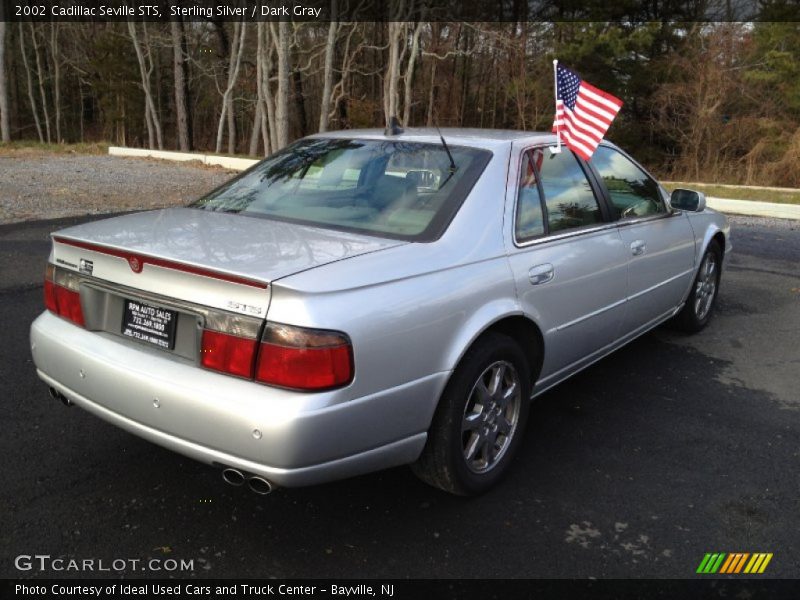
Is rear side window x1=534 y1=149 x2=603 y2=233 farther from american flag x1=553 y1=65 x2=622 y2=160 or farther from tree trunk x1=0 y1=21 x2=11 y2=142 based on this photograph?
tree trunk x1=0 y1=21 x2=11 y2=142

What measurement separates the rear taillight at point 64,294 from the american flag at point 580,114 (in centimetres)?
260

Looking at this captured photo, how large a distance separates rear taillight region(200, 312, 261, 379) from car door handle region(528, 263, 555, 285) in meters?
1.38

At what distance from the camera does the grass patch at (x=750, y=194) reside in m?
16.3

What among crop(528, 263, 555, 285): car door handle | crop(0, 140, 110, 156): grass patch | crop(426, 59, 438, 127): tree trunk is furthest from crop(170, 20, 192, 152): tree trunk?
crop(528, 263, 555, 285): car door handle

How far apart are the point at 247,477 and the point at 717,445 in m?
Result: 2.53

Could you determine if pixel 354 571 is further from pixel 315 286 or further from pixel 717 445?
pixel 717 445

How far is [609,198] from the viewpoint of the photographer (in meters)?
4.04

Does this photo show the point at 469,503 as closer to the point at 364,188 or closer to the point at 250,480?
the point at 250,480

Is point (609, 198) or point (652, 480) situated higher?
point (609, 198)

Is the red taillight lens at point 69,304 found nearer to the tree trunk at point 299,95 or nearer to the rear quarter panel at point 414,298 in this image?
the rear quarter panel at point 414,298

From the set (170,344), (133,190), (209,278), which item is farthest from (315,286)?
(133,190)
